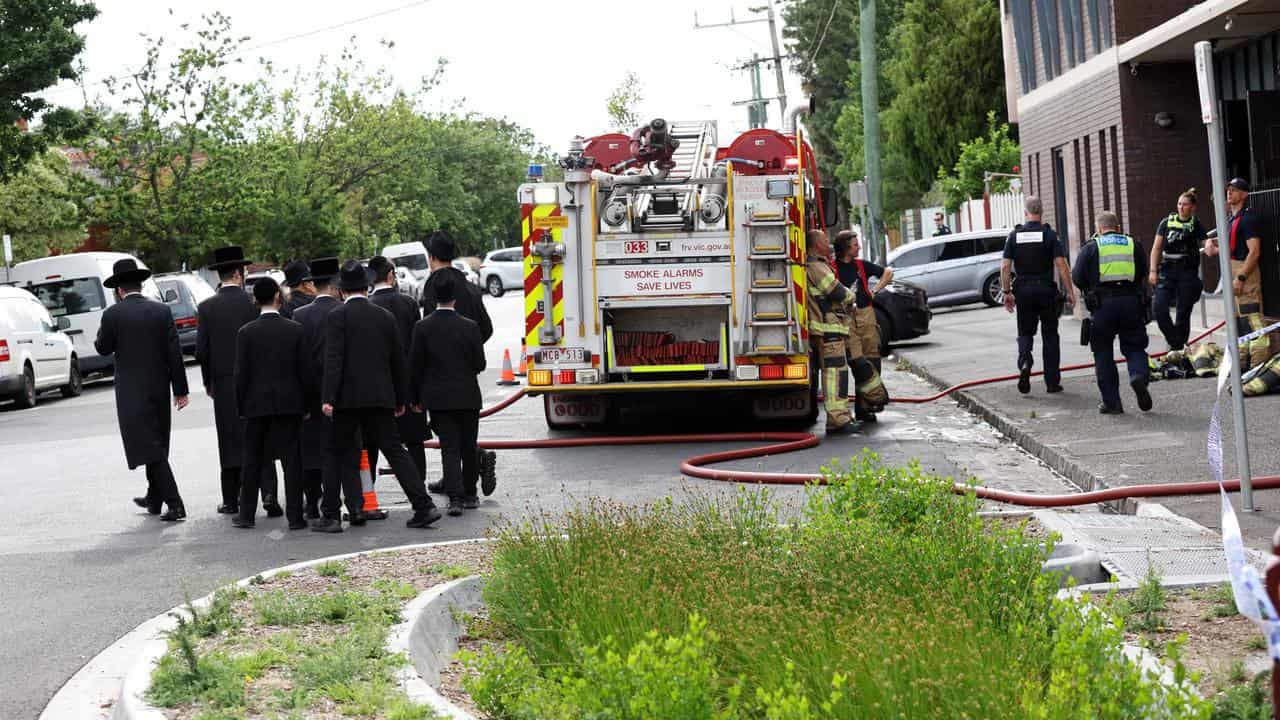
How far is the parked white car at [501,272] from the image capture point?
66.7 metres

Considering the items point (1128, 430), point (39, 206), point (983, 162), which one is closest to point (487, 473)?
point (1128, 430)

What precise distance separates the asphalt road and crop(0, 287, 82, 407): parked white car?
4.91m

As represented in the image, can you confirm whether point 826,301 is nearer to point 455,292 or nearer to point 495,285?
point 455,292

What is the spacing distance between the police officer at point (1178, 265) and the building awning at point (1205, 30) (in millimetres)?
2280

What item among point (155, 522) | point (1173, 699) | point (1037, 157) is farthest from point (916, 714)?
point (1037, 157)

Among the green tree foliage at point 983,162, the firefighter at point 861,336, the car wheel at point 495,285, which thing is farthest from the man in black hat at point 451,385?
the car wheel at point 495,285

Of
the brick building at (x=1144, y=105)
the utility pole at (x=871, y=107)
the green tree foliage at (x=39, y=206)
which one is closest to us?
the brick building at (x=1144, y=105)

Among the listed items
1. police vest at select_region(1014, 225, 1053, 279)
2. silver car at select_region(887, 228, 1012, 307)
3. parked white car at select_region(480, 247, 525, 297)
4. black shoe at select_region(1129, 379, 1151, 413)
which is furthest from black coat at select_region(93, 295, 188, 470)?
parked white car at select_region(480, 247, 525, 297)

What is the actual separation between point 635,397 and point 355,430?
19.2 feet

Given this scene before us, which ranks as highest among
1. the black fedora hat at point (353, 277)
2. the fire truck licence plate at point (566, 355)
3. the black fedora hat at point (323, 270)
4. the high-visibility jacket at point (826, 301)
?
the black fedora hat at point (323, 270)

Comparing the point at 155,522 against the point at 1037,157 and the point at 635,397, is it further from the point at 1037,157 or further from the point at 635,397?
the point at 1037,157

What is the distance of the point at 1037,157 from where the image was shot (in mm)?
31656

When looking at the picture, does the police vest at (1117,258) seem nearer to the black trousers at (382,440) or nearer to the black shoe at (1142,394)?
the black shoe at (1142,394)

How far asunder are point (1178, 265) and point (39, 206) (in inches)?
1375
